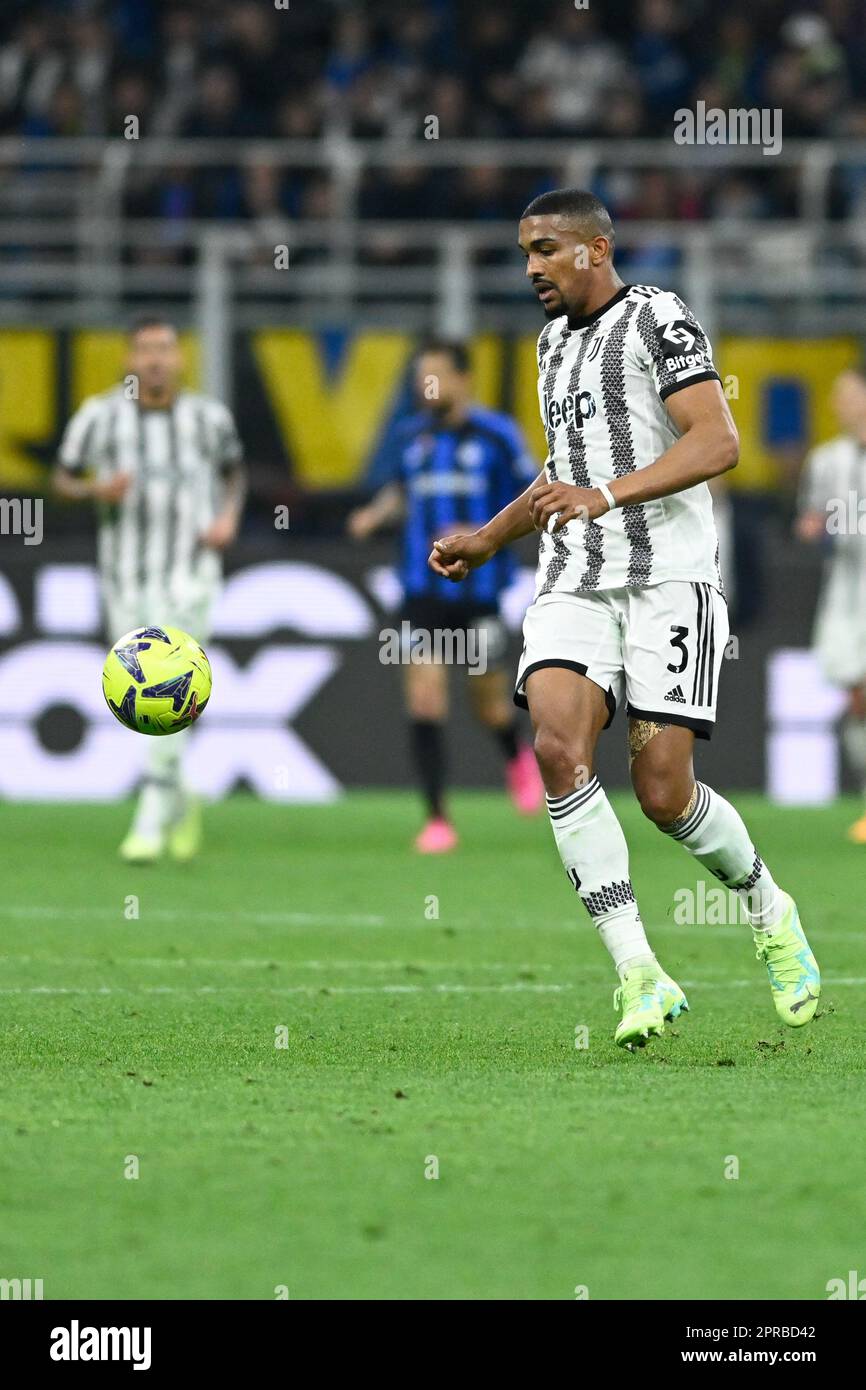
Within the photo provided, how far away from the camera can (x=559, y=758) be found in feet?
21.0

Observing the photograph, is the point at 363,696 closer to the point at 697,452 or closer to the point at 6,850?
the point at 6,850

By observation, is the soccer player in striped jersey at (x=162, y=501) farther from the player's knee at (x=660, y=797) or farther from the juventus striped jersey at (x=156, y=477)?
the player's knee at (x=660, y=797)

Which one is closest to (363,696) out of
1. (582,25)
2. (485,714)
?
(485,714)

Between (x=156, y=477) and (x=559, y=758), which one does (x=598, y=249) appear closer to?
(x=559, y=758)

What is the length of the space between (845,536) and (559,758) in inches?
314

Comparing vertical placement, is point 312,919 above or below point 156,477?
below

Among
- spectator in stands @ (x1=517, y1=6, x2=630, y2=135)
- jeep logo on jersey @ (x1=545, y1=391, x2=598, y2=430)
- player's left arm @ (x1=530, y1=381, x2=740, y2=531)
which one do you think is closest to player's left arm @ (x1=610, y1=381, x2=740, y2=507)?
player's left arm @ (x1=530, y1=381, x2=740, y2=531)

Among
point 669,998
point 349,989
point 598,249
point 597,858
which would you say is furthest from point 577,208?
point 349,989

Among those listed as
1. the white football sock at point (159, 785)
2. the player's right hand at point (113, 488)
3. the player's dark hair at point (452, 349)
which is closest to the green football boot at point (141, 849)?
the white football sock at point (159, 785)

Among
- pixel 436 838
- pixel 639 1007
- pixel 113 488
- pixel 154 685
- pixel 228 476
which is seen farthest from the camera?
pixel 436 838

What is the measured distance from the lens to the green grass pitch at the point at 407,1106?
430 centimetres

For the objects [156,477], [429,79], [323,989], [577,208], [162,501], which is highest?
[429,79]

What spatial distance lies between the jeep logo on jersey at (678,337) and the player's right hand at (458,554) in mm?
725

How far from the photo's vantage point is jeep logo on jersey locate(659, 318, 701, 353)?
21.2ft
